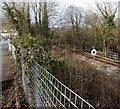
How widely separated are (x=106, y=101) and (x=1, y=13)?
20.2 feet

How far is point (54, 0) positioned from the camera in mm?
5191

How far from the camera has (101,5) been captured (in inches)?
467

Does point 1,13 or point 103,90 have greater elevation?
point 1,13

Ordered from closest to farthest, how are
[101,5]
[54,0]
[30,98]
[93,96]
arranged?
[30,98] < [93,96] < [54,0] < [101,5]

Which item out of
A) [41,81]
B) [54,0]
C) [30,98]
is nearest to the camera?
[41,81]

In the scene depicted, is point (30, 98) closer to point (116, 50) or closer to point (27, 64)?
point (27, 64)

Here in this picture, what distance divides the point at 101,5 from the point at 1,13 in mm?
9387

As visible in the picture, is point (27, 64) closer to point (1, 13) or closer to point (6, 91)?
point (6, 91)

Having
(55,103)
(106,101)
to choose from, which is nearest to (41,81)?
(55,103)

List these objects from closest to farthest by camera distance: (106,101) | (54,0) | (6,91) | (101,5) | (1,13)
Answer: (6,91)
(106,101)
(54,0)
(1,13)
(101,5)

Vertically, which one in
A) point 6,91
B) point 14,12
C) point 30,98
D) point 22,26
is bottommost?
point 6,91

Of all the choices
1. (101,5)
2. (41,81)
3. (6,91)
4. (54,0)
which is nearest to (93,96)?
(6,91)

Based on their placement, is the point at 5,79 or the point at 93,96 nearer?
the point at 5,79

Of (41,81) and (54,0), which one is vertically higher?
(54,0)
